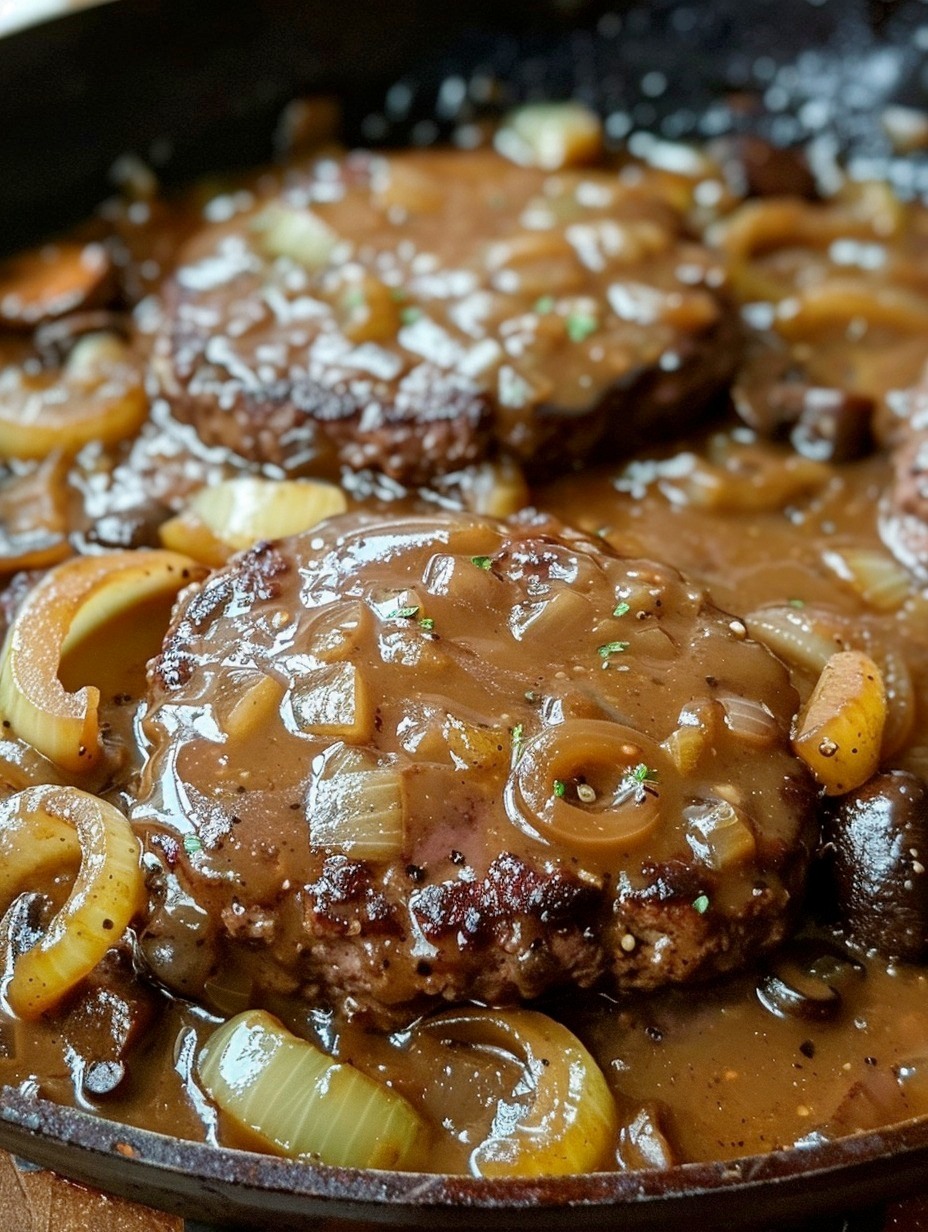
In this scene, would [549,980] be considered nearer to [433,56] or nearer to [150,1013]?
[150,1013]

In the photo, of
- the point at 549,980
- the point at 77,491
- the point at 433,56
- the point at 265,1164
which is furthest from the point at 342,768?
the point at 433,56

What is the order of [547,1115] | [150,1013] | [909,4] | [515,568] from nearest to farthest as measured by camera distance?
1. [547,1115]
2. [150,1013]
3. [515,568]
4. [909,4]

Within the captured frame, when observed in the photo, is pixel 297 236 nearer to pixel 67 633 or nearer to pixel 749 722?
pixel 67 633

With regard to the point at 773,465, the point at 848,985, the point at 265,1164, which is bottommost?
the point at 848,985

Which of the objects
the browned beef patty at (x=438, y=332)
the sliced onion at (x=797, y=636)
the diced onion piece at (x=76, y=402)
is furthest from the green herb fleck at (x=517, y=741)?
the diced onion piece at (x=76, y=402)

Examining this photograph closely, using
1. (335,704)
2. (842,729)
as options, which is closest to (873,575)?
(842,729)
